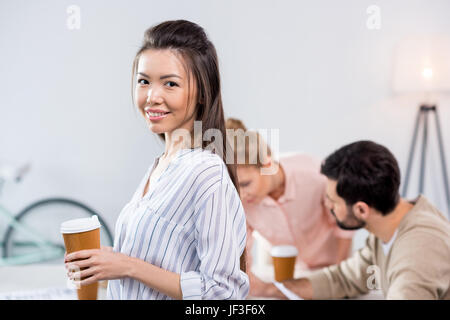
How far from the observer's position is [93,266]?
1.16ft

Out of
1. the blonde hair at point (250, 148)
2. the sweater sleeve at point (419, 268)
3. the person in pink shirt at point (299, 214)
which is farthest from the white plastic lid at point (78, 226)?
the person in pink shirt at point (299, 214)

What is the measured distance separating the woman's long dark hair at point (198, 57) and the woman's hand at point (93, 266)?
0.45 ft

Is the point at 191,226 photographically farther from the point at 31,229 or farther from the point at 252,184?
the point at 252,184

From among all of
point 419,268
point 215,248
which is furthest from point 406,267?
point 215,248

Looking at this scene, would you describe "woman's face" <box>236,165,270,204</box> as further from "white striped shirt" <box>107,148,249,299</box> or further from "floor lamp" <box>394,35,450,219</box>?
"white striped shirt" <box>107,148,249,299</box>

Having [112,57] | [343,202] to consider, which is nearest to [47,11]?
[112,57]

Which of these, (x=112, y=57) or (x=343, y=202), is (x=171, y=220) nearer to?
(x=112, y=57)

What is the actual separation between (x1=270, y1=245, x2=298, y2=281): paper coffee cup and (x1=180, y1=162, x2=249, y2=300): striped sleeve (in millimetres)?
406

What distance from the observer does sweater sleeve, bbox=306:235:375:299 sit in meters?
0.94

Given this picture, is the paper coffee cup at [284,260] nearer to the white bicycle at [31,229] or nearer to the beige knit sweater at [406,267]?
the beige knit sweater at [406,267]

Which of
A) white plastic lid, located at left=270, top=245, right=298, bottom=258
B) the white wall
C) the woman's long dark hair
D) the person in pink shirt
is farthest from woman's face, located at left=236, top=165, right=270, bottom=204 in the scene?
the woman's long dark hair

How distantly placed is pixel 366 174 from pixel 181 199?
1.91 feet

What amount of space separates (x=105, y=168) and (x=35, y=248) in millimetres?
192
